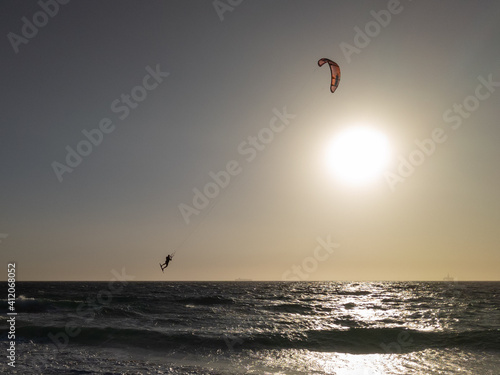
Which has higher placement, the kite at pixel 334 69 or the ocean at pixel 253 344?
the kite at pixel 334 69

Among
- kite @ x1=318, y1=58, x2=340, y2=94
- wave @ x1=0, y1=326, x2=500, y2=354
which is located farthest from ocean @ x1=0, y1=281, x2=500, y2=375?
kite @ x1=318, y1=58, x2=340, y2=94

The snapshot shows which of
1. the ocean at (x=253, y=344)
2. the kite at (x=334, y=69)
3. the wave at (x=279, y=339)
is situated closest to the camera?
the ocean at (x=253, y=344)

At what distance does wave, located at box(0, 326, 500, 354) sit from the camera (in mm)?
17234

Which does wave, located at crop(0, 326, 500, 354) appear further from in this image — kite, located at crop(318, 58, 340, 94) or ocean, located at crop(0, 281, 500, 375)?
kite, located at crop(318, 58, 340, 94)

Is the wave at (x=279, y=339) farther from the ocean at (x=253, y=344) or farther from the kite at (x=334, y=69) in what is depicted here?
the kite at (x=334, y=69)

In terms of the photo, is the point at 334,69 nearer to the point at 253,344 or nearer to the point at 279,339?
the point at 279,339

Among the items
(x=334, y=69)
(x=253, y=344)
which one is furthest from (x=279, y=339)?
(x=334, y=69)

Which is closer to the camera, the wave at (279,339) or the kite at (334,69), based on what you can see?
the wave at (279,339)

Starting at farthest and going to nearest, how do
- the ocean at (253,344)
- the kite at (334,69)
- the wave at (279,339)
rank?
the kite at (334,69) < the wave at (279,339) < the ocean at (253,344)

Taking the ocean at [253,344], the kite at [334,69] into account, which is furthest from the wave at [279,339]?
the kite at [334,69]

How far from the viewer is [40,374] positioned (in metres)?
11.2

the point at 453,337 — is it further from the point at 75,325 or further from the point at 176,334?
the point at 75,325

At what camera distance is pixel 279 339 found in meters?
19.0

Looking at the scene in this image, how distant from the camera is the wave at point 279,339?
17.2 m
